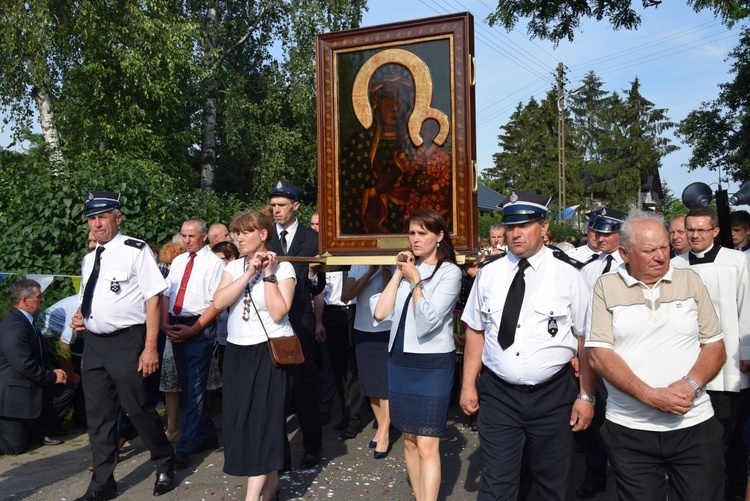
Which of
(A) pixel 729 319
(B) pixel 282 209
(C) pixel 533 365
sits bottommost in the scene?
(C) pixel 533 365

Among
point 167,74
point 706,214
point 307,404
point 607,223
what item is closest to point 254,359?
point 307,404

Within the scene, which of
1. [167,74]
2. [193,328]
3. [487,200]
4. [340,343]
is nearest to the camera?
[193,328]

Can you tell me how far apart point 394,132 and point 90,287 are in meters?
Result: 2.56

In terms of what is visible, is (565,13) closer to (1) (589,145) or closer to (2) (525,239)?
(2) (525,239)

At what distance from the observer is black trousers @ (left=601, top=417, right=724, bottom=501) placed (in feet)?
11.1

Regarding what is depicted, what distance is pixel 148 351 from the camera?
210 inches

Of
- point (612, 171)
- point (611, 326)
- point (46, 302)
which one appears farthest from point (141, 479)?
point (612, 171)

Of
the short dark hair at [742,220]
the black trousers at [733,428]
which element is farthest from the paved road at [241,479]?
the short dark hair at [742,220]

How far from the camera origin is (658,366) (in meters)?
3.44

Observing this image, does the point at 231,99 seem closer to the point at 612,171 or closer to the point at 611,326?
the point at 611,326

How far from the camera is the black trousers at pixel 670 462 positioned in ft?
11.1

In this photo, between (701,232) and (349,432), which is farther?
(349,432)

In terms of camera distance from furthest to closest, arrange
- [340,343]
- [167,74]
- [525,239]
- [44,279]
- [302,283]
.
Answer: [167,74] → [44,279] → [340,343] → [302,283] → [525,239]

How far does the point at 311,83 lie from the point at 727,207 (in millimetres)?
20962
